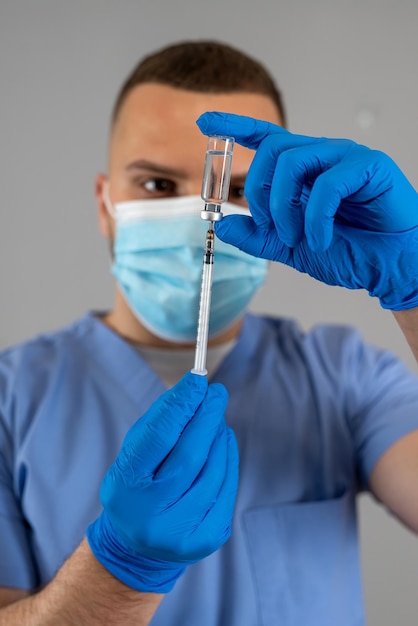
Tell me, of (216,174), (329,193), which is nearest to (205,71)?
(216,174)

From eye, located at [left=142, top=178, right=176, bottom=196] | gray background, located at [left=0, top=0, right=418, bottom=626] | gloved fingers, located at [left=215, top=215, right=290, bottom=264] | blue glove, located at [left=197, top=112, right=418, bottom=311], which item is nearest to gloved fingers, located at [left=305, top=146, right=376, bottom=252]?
blue glove, located at [left=197, top=112, right=418, bottom=311]

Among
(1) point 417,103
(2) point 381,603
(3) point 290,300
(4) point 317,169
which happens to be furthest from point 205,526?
(1) point 417,103

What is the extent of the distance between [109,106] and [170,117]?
626mm

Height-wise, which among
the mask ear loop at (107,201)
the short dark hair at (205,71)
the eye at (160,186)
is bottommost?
the mask ear loop at (107,201)

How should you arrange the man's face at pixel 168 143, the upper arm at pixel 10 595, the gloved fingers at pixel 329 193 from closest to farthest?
the gloved fingers at pixel 329 193, the upper arm at pixel 10 595, the man's face at pixel 168 143

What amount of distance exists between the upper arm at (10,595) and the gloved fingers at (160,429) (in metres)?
0.37

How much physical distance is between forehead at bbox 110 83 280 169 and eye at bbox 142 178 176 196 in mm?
44

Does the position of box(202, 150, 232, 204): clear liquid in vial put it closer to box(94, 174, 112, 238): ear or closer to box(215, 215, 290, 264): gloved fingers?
box(215, 215, 290, 264): gloved fingers

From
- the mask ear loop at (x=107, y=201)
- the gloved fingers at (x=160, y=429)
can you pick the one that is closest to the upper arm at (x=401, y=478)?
the gloved fingers at (x=160, y=429)

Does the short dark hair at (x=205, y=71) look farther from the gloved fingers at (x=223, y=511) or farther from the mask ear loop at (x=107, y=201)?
the gloved fingers at (x=223, y=511)

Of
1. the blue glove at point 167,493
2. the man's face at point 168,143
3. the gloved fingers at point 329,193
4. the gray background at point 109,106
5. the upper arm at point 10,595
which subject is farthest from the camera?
the gray background at point 109,106

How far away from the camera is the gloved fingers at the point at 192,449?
2.76 ft

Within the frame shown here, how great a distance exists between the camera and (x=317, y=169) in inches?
31.1

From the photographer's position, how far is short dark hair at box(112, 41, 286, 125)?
1216 millimetres
